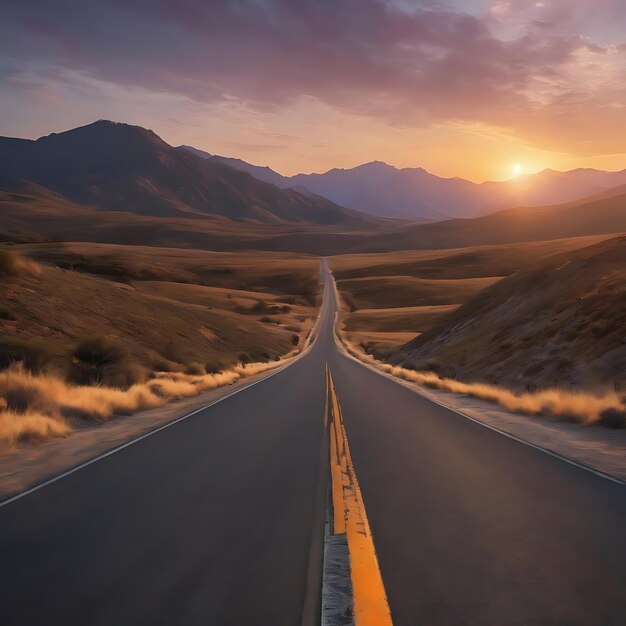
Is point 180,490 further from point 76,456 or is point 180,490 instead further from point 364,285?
point 364,285

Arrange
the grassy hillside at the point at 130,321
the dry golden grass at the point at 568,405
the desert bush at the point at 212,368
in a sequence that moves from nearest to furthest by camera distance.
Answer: the dry golden grass at the point at 568,405 → the grassy hillside at the point at 130,321 → the desert bush at the point at 212,368

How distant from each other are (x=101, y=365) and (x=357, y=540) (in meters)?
18.8

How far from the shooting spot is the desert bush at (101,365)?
71.9ft

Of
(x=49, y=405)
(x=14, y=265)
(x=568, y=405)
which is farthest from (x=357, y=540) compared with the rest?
(x=14, y=265)

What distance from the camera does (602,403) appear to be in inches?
592

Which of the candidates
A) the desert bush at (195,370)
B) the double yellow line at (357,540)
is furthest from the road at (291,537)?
the desert bush at (195,370)

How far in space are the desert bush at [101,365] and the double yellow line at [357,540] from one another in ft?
41.7

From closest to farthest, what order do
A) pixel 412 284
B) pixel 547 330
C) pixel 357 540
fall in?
pixel 357 540, pixel 547 330, pixel 412 284

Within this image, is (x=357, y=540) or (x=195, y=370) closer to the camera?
(x=357, y=540)

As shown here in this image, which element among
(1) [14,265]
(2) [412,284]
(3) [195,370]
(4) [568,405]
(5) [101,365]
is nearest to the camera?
(4) [568,405]

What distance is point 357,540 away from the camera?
6.23 m

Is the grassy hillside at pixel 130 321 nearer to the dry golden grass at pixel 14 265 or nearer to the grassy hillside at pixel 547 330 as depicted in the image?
the dry golden grass at pixel 14 265

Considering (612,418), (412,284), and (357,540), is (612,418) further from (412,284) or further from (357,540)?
(412,284)

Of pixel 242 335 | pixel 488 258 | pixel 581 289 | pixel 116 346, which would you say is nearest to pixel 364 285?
pixel 488 258
